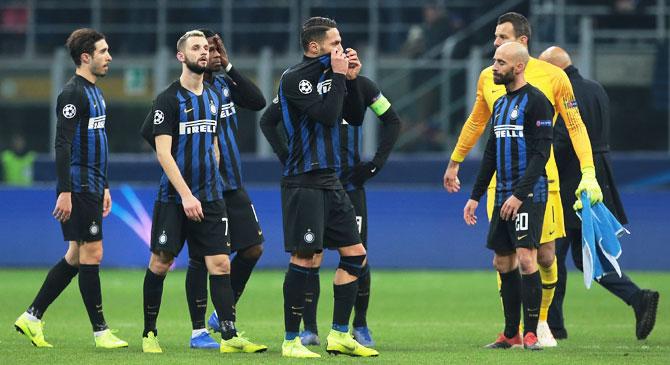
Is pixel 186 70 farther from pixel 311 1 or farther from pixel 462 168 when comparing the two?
pixel 311 1

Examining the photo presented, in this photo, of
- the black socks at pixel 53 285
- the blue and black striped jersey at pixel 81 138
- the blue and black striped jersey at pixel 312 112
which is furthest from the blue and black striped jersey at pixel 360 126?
the black socks at pixel 53 285

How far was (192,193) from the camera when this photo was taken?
894 cm

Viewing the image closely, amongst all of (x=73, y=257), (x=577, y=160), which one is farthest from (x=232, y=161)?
(x=577, y=160)

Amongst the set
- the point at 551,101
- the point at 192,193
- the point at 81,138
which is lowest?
the point at 192,193

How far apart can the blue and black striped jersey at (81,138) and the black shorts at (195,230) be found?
71 cm

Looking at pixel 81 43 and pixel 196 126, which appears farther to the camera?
pixel 81 43

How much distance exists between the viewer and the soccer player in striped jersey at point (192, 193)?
885 cm

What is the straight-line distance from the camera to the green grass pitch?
864 cm

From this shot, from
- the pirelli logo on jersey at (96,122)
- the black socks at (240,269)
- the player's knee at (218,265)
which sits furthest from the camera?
the black socks at (240,269)

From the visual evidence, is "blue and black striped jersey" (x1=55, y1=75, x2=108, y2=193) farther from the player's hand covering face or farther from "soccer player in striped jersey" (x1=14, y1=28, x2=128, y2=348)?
the player's hand covering face

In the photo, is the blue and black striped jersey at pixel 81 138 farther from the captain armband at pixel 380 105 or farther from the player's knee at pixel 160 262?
the captain armband at pixel 380 105

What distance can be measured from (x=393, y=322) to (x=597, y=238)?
2.42 metres

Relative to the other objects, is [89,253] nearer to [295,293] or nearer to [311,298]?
[311,298]

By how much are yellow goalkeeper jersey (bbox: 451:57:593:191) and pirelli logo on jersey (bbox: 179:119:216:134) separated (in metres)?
2.13
